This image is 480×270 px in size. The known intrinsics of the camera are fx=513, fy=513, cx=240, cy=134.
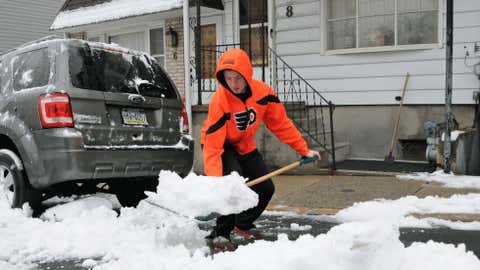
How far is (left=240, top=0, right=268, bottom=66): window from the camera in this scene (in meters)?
11.3

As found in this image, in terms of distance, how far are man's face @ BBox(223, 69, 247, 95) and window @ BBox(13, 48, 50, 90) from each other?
214cm

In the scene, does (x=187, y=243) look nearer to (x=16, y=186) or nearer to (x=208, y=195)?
(x=208, y=195)

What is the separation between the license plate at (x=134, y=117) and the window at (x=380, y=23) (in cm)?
562

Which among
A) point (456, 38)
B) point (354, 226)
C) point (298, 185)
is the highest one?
point (456, 38)

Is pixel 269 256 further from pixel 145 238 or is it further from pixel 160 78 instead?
pixel 160 78

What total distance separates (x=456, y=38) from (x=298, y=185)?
3.89 meters

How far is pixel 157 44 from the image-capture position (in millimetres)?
14008

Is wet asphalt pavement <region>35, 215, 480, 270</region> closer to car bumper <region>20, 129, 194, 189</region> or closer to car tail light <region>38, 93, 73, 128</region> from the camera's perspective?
car bumper <region>20, 129, 194, 189</region>

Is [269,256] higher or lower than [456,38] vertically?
lower

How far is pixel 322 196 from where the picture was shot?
6.57 meters

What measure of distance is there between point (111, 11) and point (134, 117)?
8.59m

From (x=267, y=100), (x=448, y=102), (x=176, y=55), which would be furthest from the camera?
(x=176, y=55)

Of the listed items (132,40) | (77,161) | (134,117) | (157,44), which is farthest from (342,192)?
(132,40)

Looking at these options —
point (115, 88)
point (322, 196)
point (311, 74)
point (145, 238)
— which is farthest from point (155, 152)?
point (311, 74)
